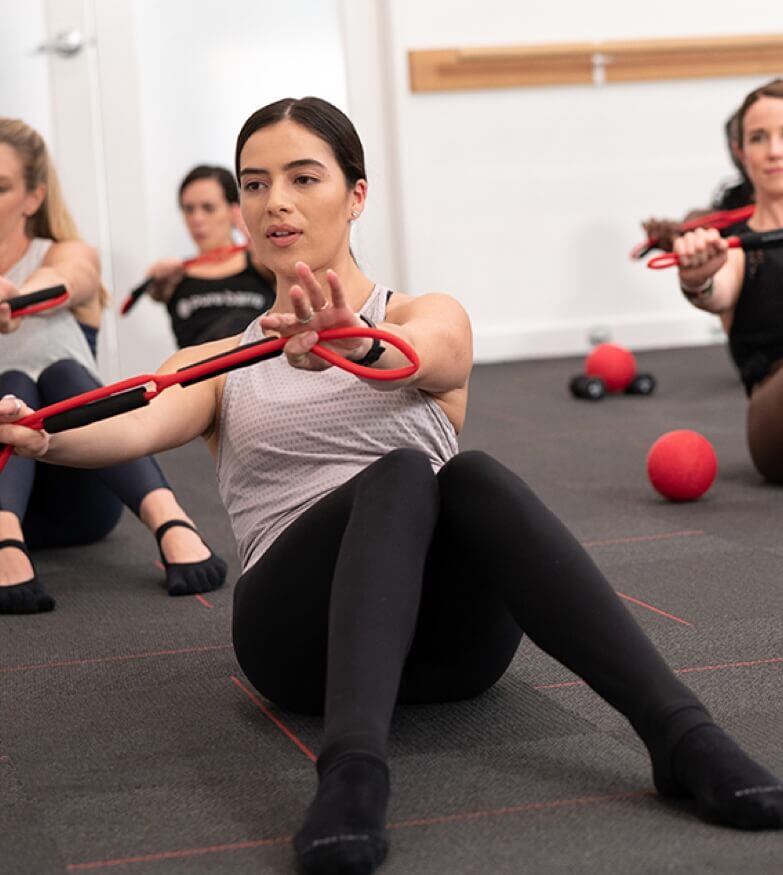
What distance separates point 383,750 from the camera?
49.9 inches

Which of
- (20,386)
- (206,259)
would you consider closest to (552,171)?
(206,259)

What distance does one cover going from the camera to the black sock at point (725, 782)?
1.24 meters

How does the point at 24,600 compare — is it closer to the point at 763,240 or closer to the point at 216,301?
the point at 763,240

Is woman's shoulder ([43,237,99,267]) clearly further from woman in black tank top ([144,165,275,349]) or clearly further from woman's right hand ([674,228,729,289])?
woman in black tank top ([144,165,275,349])

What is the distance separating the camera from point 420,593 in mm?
1418

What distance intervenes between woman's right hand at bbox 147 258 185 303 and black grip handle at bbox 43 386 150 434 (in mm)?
3241

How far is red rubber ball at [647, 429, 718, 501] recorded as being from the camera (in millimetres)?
2875

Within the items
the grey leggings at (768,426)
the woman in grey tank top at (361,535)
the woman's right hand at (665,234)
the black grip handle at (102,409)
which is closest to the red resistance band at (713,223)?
the woman's right hand at (665,234)

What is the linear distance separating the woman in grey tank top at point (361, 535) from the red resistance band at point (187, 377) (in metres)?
0.01

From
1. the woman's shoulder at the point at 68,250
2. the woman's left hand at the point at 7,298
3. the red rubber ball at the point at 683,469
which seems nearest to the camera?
the woman's left hand at the point at 7,298

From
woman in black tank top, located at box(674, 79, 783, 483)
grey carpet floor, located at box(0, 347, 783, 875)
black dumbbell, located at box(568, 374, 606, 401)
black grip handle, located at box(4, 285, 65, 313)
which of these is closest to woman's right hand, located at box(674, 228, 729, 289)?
woman in black tank top, located at box(674, 79, 783, 483)

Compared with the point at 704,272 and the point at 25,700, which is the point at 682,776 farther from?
the point at 704,272

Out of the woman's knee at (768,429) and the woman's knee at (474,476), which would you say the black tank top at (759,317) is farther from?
the woman's knee at (474,476)

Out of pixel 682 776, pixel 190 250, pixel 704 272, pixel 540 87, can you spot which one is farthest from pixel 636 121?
pixel 682 776
